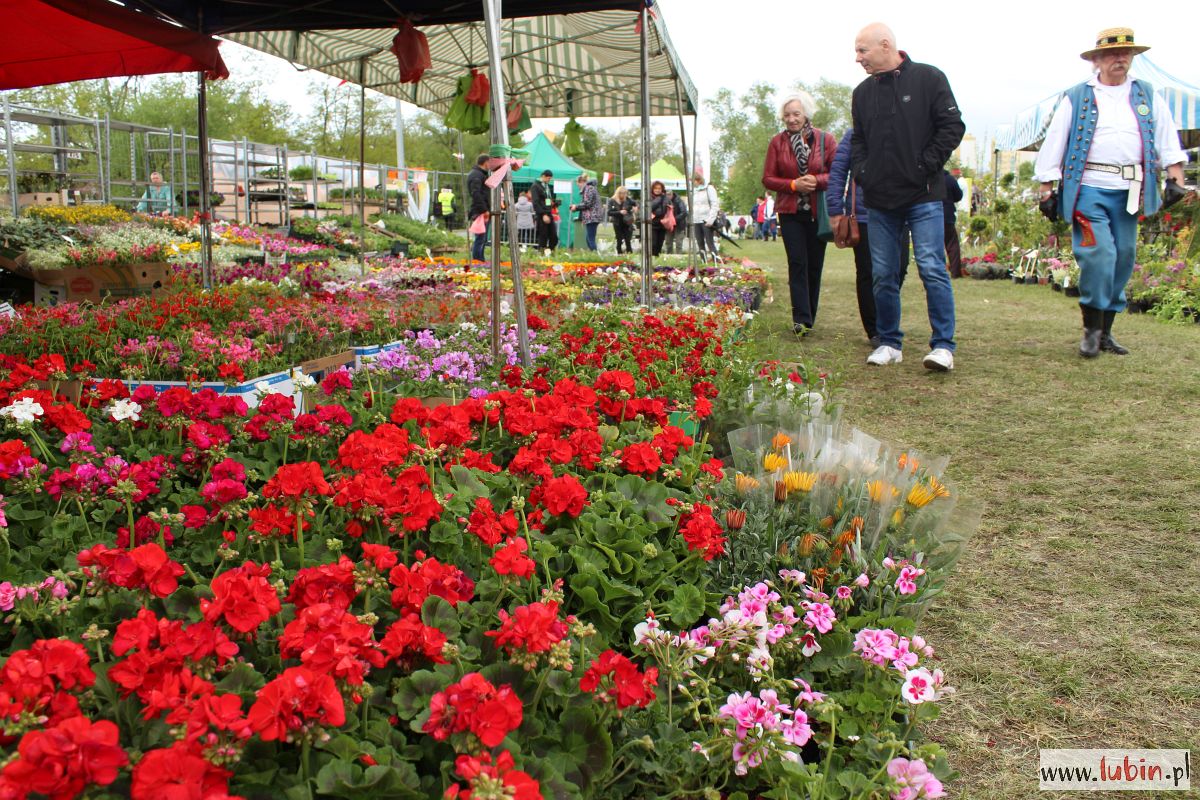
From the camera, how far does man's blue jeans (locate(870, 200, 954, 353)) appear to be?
5.94 meters

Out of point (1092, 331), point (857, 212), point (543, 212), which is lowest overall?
point (1092, 331)

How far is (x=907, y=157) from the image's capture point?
5871 millimetres

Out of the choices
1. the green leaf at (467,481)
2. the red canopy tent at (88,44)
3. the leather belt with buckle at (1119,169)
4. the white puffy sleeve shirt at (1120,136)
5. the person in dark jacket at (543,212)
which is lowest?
the green leaf at (467,481)

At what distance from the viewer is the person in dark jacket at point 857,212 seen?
6777 mm

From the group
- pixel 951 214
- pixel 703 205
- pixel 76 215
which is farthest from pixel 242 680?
pixel 703 205

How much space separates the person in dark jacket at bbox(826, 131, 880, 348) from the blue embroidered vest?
1383 millimetres

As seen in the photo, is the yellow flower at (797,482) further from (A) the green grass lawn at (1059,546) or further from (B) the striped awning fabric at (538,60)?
(B) the striped awning fabric at (538,60)

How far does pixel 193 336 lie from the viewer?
12.8 feet

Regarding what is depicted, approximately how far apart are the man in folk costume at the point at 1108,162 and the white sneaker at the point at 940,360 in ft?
4.13

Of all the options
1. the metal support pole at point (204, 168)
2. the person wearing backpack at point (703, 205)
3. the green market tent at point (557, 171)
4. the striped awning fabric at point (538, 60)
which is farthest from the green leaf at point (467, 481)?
the green market tent at point (557, 171)

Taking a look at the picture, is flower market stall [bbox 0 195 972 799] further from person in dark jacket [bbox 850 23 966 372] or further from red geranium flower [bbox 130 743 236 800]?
person in dark jacket [bbox 850 23 966 372]

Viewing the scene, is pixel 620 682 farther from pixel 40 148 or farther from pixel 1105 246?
pixel 40 148

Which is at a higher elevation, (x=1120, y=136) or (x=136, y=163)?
(x=136, y=163)

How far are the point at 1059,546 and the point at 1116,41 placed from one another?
4523 millimetres
